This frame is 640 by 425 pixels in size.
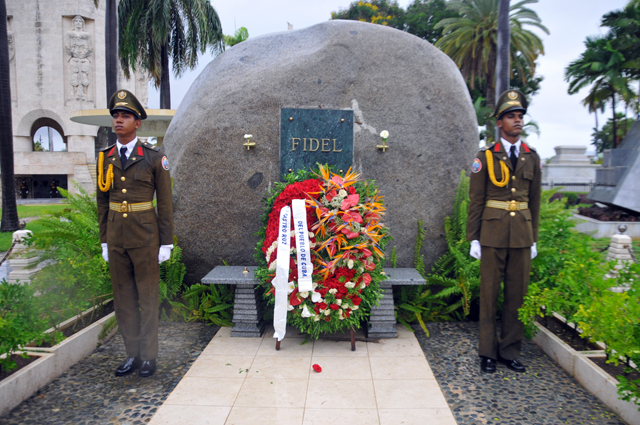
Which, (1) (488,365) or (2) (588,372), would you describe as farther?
(1) (488,365)

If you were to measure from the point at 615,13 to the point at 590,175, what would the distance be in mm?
8123

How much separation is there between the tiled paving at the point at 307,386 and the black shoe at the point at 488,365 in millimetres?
504

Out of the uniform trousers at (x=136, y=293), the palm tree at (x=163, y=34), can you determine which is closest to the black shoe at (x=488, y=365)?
the uniform trousers at (x=136, y=293)

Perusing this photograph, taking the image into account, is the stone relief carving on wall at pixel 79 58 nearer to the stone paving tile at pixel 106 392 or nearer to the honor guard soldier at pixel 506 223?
the stone paving tile at pixel 106 392

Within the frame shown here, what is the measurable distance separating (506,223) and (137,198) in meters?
3.24

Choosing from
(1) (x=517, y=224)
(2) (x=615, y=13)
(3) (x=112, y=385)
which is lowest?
(3) (x=112, y=385)

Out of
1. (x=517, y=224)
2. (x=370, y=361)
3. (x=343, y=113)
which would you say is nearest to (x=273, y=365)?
(x=370, y=361)

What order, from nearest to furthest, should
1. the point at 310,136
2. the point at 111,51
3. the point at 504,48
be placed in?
the point at 310,136 < the point at 504,48 < the point at 111,51

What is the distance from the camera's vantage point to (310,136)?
5320 mm

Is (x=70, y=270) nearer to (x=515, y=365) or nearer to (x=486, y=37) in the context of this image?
(x=515, y=365)

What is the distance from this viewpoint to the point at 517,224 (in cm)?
390

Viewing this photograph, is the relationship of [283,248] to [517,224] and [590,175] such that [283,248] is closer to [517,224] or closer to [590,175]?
[517,224]

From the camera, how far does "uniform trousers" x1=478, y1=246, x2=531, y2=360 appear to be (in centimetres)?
400

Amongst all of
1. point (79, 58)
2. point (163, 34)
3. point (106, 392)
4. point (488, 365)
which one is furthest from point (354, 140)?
point (79, 58)
